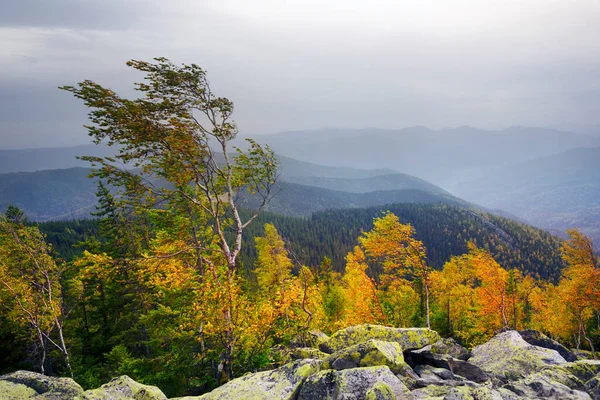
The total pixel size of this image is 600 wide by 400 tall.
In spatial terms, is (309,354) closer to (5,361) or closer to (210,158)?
(210,158)

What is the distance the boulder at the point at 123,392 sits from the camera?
372 inches

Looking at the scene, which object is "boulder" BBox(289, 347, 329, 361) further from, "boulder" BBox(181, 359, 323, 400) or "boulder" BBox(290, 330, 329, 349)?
"boulder" BBox(181, 359, 323, 400)

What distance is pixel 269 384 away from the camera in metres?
10.8

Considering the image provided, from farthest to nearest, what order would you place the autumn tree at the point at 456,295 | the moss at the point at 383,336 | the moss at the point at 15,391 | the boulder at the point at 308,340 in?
the autumn tree at the point at 456,295
the boulder at the point at 308,340
the moss at the point at 383,336
the moss at the point at 15,391

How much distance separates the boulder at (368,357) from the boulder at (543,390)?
3.77 m

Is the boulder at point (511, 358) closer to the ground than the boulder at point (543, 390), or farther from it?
closer to the ground

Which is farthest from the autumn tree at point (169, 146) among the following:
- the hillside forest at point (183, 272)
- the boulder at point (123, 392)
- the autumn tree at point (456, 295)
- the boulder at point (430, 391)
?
the autumn tree at point (456, 295)

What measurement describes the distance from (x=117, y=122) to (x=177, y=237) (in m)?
7.66

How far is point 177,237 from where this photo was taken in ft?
59.2

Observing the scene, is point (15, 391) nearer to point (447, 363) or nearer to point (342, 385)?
point (342, 385)

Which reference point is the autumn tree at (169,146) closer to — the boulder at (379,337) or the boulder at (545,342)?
the boulder at (379,337)

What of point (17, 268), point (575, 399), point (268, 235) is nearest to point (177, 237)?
point (17, 268)

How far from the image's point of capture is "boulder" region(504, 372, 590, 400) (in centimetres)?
893

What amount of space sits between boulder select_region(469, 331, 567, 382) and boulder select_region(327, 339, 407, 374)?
4351mm
